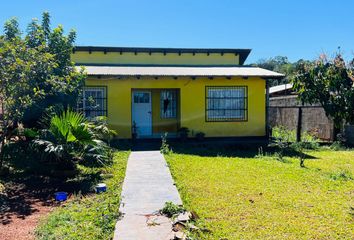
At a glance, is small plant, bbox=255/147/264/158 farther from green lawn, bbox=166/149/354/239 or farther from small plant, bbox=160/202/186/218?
small plant, bbox=160/202/186/218

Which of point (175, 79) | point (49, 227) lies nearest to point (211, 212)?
point (49, 227)

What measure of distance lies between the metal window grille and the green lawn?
5709mm

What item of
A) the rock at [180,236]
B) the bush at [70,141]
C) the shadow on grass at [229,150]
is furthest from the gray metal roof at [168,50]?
the rock at [180,236]

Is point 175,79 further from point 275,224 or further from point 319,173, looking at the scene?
point 275,224

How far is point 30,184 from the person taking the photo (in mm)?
8375

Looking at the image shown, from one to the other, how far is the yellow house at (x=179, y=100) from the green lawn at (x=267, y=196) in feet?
14.2

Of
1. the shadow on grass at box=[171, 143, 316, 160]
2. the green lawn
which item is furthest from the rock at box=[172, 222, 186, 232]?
the shadow on grass at box=[171, 143, 316, 160]

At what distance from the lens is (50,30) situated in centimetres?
1192

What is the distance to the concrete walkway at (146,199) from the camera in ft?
16.2

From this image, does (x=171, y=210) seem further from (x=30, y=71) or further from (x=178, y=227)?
(x=30, y=71)

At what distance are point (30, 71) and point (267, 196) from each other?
19.7 feet

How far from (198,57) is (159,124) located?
5.32 m

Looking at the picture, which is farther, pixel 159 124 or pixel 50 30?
pixel 159 124

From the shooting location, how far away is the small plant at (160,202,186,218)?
5703mm
